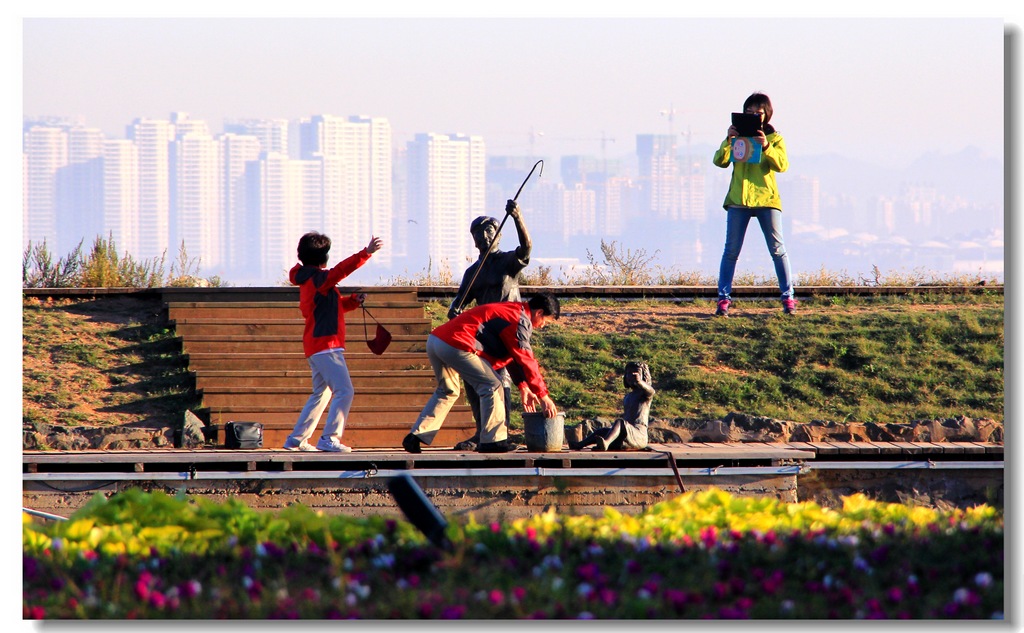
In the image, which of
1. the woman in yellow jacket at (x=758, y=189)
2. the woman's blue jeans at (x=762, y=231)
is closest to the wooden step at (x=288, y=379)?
the woman's blue jeans at (x=762, y=231)

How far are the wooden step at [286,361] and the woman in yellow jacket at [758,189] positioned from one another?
11.9ft

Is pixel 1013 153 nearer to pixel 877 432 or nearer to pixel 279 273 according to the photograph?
pixel 877 432

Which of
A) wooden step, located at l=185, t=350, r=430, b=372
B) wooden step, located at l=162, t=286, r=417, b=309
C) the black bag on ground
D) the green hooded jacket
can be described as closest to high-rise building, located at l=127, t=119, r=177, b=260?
wooden step, located at l=162, t=286, r=417, b=309

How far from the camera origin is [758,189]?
45.6 feet

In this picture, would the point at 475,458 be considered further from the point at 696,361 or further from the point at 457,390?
the point at 696,361

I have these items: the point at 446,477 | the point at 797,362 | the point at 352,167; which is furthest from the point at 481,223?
the point at 352,167

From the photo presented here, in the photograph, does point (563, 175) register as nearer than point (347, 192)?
Yes

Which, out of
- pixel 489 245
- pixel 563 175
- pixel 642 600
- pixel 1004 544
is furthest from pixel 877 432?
pixel 563 175

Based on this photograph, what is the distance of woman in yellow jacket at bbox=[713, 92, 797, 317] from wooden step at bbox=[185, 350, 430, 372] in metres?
3.63

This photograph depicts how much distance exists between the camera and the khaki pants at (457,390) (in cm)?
951

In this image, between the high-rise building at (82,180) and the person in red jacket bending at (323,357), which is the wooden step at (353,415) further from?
the high-rise building at (82,180)

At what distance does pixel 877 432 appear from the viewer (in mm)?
11062

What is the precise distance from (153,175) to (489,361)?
1931 inches

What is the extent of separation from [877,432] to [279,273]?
9772 mm
